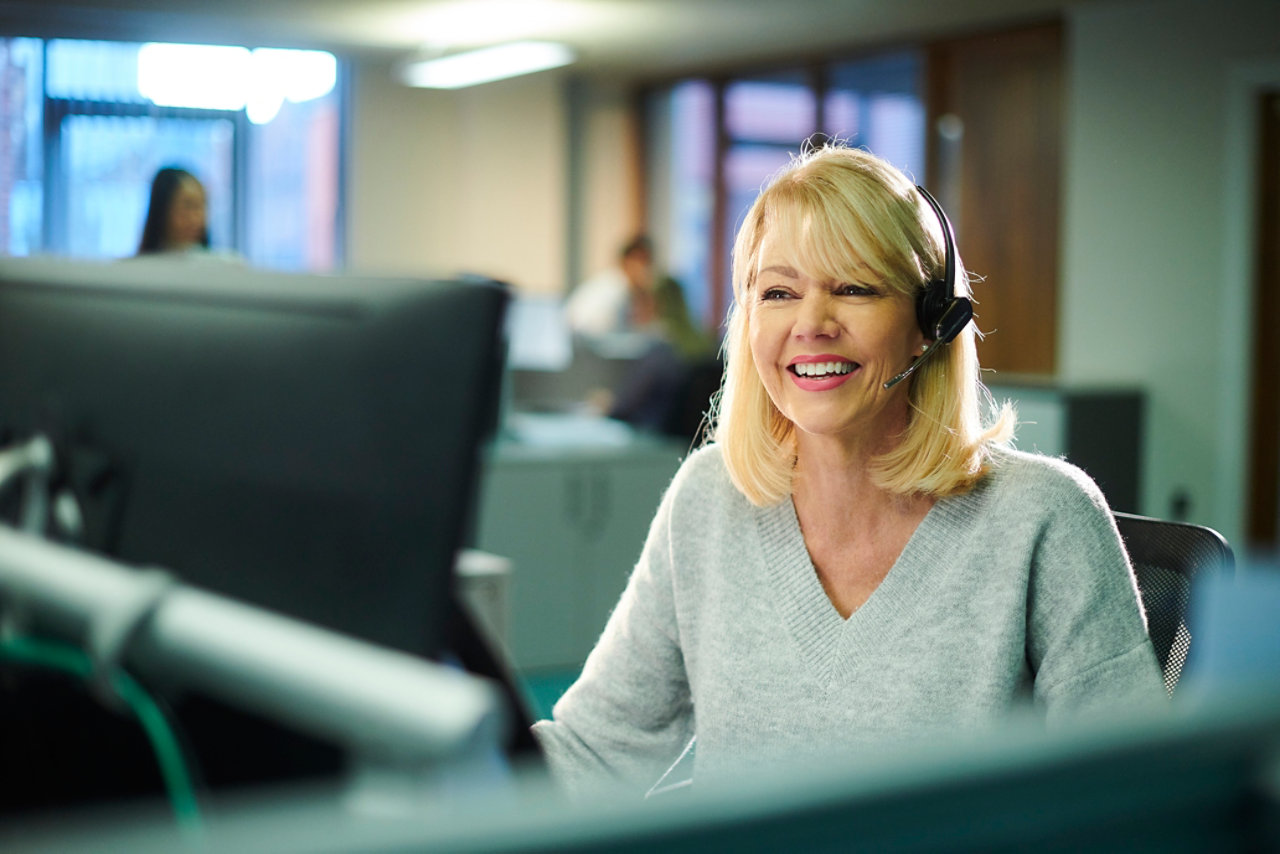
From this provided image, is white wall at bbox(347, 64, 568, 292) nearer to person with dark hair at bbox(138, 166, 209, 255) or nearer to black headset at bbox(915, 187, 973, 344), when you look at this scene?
person with dark hair at bbox(138, 166, 209, 255)

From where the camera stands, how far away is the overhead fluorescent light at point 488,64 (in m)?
6.73

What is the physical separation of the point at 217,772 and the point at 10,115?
23.4ft

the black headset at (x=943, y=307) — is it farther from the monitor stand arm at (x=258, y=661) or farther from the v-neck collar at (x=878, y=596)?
the monitor stand arm at (x=258, y=661)

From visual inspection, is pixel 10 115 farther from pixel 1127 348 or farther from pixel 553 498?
pixel 1127 348

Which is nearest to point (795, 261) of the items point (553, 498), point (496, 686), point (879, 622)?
point (879, 622)

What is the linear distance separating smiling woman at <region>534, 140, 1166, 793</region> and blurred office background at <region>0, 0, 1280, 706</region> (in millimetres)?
2726

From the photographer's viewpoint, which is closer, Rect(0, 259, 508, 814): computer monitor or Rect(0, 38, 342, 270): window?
Rect(0, 259, 508, 814): computer monitor

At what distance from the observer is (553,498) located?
413 centimetres

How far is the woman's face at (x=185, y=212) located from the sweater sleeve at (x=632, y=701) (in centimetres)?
267

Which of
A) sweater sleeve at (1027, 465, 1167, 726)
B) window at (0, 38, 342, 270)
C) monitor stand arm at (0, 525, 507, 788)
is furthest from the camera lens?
window at (0, 38, 342, 270)

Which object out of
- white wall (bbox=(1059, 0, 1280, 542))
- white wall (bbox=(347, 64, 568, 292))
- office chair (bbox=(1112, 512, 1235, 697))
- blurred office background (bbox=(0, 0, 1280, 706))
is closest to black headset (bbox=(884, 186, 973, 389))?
office chair (bbox=(1112, 512, 1235, 697))

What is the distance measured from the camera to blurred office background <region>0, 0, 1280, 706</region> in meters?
5.16

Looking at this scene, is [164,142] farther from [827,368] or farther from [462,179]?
[827,368]

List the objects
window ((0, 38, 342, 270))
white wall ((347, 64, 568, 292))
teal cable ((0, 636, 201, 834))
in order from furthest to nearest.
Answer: white wall ((347, 64, 568, 292))
window ((0, 38, 342, 270))
teal cable ((0, 636, 201, 834))
